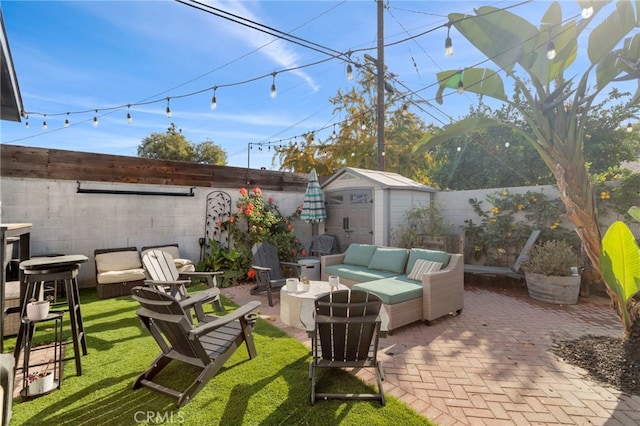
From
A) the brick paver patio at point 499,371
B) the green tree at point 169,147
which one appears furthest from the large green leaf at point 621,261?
the green tree at point 169,147

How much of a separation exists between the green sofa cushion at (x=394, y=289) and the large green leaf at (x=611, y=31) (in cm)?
367

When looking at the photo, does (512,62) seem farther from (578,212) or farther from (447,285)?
(447,285)

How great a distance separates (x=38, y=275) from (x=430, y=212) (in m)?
7.80

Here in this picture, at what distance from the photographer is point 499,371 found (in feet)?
10.4

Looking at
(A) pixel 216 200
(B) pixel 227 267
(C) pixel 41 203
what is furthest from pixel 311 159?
(C) pixel 41 203

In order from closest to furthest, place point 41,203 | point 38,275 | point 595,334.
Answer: point 38,275 < point 595,334 < point 41,203

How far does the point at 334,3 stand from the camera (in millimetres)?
7285

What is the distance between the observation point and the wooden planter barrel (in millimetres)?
5547

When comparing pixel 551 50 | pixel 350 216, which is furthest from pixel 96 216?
pixel 551 50

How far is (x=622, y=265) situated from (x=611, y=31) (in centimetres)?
271

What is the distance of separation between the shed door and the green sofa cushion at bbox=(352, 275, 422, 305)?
11.6 feet

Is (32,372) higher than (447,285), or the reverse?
(447,285)

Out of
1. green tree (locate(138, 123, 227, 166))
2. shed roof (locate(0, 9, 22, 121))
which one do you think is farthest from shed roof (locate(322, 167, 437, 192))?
green tree (locate(138, 123, 227, 166))

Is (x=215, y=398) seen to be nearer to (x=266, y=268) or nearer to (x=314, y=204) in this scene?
(x=266, y=268)
